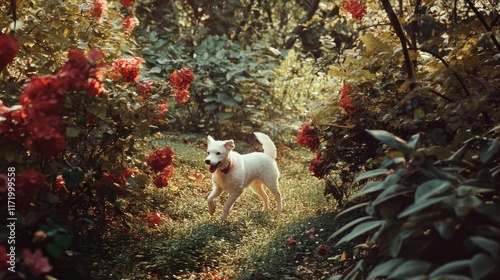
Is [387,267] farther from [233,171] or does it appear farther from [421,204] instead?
[233,171]

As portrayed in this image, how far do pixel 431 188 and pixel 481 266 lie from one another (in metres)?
0.44

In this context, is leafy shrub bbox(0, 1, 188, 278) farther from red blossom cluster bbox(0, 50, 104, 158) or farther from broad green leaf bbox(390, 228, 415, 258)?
broad green leaf bbox(390, 228, 415, 258)

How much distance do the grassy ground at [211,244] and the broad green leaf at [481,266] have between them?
201 centimetres

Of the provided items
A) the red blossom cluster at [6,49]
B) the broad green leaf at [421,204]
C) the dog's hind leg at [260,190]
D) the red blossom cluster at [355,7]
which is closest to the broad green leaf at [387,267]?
the broad green leaf at [421,204]

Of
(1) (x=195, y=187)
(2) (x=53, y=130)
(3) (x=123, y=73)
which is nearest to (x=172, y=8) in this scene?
(1) (x=195, y=187)

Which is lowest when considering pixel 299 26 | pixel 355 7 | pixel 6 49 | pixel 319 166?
pixel 319 166

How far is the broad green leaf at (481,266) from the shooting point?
1978mm

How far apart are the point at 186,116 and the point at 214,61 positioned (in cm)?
119

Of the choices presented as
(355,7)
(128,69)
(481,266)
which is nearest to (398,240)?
(481,266)

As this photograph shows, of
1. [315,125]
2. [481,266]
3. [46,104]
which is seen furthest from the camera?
[315,125]

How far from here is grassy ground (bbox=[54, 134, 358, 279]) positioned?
4254 millimetres

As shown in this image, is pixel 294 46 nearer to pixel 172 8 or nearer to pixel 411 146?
pixel 172 8

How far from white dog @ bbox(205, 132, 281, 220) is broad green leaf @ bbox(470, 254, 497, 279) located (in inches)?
154

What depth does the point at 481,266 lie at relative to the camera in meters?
2.00
